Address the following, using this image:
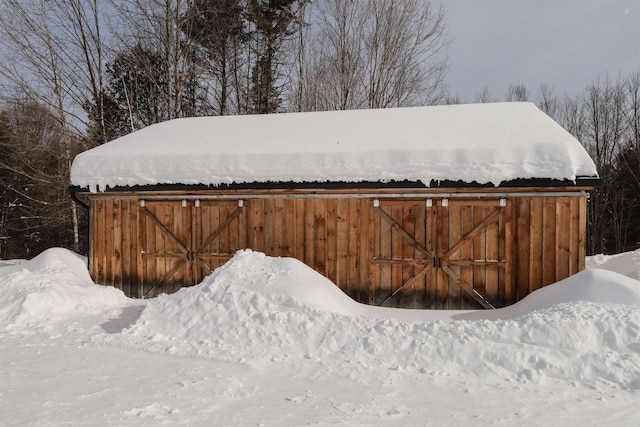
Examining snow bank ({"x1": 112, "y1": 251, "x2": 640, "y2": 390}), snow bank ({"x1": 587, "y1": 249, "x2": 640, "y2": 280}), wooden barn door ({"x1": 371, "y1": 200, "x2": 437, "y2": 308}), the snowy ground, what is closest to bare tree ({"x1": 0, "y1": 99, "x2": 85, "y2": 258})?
the snowy ground

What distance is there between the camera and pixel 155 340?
5.47 m

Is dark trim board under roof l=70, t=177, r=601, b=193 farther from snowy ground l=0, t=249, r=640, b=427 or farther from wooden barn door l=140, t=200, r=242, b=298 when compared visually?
snowy ground l=0, t=249, r=640, b=427

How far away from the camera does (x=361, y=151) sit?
7.44 m

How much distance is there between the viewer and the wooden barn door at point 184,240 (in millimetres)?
8109

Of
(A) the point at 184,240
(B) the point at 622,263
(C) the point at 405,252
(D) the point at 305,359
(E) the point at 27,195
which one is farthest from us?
(E) the point at 27,195

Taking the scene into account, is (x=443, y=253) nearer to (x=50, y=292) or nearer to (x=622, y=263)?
(x=622, y=263)

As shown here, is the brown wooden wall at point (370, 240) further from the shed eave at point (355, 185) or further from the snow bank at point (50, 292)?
the snow bank at point (50, 292)

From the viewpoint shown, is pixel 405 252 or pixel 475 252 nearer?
pixel 475 252

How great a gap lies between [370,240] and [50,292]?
18.8ft

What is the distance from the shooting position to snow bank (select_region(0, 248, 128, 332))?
6.51 meters

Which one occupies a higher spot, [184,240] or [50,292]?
[184,240]

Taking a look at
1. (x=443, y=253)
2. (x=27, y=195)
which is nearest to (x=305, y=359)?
Result: (x=443, y=253)

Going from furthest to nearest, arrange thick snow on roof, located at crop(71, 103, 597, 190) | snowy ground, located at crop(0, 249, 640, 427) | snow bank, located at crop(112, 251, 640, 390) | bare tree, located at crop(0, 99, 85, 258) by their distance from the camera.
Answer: bare tree, located at crop(0, 99, 85, 258), thick snow on roof, located at crop(71, 103, 597, 190), snow bank, located at crop(112, 251, 640, 390), snowy ground, located at crop(0, 249, 640, 427)

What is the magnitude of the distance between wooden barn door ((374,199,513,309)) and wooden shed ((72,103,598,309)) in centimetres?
2
